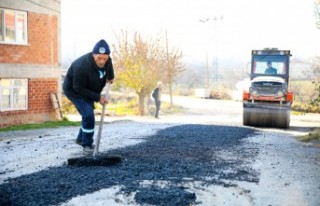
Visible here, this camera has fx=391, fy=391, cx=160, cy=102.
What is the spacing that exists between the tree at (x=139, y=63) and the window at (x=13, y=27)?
10842 millimetres

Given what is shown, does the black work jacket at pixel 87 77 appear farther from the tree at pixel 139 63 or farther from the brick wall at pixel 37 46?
the tree at pixel 139 63

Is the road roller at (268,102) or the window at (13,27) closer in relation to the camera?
the road roller at (268,102)

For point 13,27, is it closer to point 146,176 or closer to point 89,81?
point 89,81

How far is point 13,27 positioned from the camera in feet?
60.1

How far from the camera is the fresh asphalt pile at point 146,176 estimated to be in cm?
493

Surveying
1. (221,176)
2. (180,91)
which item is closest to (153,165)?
(221,176)

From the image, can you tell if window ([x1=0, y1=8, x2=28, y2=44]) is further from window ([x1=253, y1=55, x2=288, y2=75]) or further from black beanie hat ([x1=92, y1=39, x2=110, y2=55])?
black beanie hat ([x1=92, y1=39, x2=110, y2=55])

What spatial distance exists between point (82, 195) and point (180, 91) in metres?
49.3

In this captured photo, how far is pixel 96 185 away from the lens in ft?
17.7

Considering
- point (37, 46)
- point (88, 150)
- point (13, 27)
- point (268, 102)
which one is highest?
point (13, 27)

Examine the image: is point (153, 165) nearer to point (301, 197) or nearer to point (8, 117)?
point (301, 197)

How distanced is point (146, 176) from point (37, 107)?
14.7 meters

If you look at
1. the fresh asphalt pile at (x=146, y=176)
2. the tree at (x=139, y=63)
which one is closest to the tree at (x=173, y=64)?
the tree at (x=139, y=63)

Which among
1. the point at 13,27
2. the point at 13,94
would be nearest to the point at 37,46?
the point at 13,27
